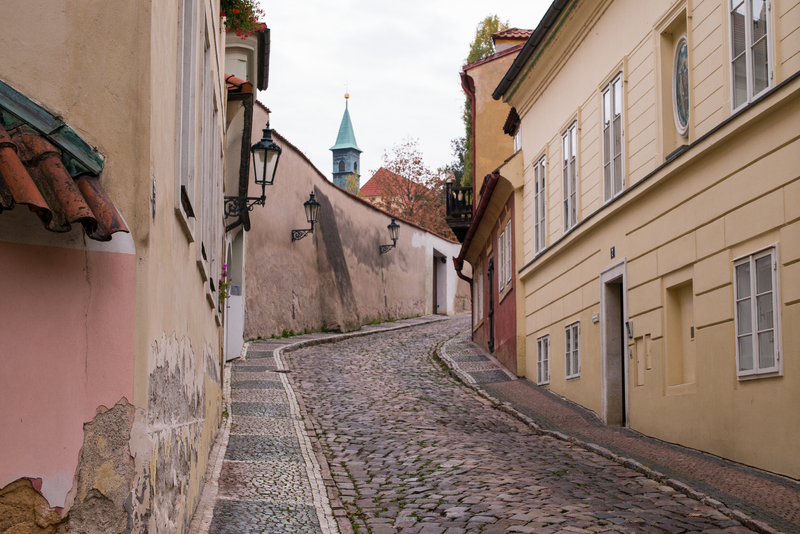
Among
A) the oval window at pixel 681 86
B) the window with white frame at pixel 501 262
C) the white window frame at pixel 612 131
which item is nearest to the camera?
the oval window at pixel 681 86

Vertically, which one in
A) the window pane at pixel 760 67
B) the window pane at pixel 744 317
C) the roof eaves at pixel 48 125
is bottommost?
the window pane at pixel 744 317

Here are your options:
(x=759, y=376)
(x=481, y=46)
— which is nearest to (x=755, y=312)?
(x=759, y=376)

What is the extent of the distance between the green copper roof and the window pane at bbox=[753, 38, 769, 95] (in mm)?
96464

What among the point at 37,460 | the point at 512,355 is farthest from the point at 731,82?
the point at 512,355

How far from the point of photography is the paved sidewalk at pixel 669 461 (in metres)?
5.81

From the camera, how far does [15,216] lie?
3250mm

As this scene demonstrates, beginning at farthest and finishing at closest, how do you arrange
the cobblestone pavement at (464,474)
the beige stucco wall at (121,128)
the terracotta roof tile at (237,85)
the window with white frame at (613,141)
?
1. the terracotta roof tile at (237,85)
2. the window with white frame at (613,141)
3. the cobblestone pavement at (464,474)
4. the beige stucco wall at (121,128)

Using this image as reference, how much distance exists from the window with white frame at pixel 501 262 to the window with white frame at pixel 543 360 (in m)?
3.66

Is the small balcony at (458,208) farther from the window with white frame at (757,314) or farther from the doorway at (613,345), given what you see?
the window with white frame at (757,314)

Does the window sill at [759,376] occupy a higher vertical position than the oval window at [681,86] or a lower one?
lower

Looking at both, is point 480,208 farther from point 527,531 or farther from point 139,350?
Answer: point 139,350

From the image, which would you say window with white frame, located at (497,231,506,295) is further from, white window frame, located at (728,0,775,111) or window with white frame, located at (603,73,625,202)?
white window frame, located at (728,0,775,111)

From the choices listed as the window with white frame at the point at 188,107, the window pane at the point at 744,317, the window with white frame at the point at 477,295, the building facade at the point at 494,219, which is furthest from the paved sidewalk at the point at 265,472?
the window with white frame at the point at 477,295

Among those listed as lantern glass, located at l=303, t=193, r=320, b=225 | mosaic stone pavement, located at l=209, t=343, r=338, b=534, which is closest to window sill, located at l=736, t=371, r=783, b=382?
mosaic stone pavement, located at l=209, t=343, r=338, b=534
